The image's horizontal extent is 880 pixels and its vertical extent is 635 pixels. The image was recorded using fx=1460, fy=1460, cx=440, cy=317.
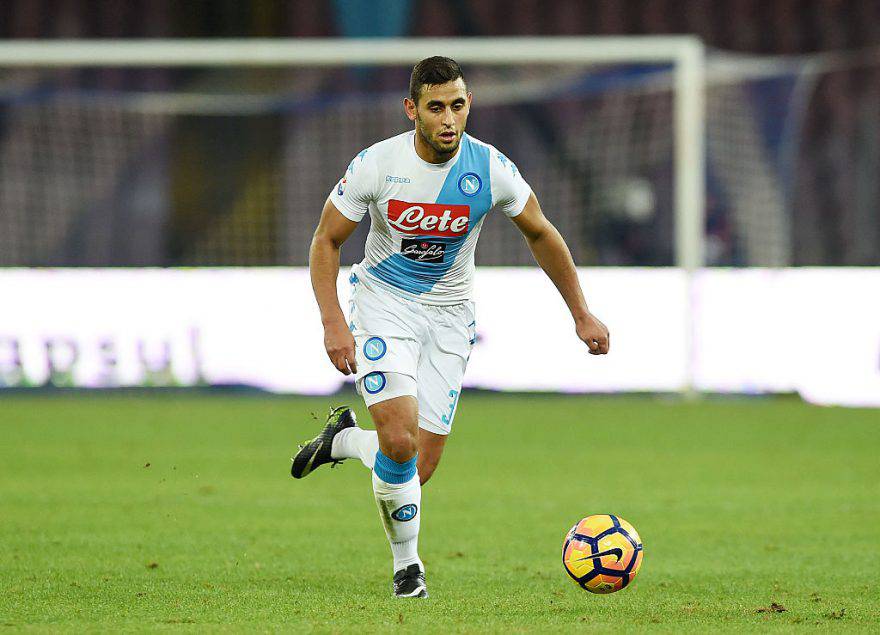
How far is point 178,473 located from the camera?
32.2ft

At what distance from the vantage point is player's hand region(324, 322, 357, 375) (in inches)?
220

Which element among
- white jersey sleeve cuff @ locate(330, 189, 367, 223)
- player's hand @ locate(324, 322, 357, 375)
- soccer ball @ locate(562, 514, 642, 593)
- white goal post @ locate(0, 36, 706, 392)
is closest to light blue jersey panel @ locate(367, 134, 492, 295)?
white jersey sleeve cuff @ locate(330, 189, 367, 223)

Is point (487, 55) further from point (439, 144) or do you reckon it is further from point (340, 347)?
point (340, 347)

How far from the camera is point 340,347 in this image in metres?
5.59

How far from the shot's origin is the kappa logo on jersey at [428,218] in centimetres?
583

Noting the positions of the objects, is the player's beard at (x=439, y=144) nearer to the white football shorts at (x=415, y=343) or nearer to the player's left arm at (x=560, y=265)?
the player's left arm at (x=560, y=265)

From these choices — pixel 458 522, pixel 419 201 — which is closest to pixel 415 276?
pixel 419 201

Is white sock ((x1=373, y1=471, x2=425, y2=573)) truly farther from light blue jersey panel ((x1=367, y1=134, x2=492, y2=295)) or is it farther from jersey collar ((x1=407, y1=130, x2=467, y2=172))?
jersey collar ((x1=407, y1=130, x2=467, y2=172))

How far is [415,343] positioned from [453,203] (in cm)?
60

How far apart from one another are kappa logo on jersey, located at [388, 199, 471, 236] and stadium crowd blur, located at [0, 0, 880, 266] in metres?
10.6

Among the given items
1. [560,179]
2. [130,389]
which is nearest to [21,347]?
[130,389]

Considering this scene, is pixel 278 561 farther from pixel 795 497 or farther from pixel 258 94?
pixel 258 94

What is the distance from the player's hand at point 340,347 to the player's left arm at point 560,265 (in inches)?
35.5

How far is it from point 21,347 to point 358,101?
545 centimetres
